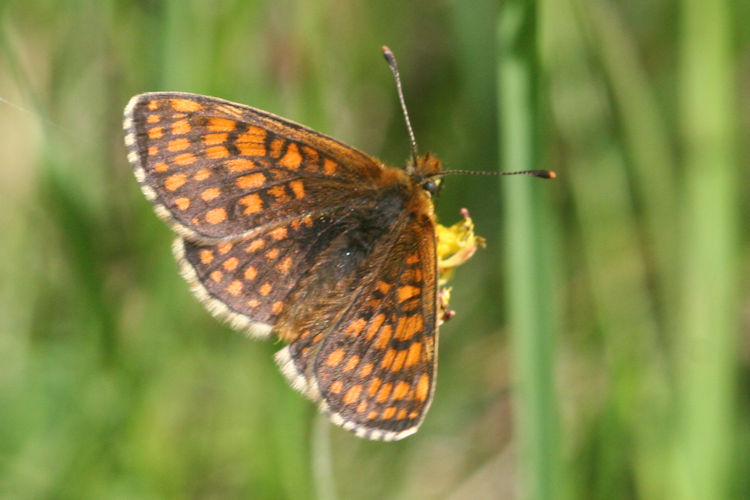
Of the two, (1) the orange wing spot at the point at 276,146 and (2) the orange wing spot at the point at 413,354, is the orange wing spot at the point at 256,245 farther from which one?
(2) the orange wing spot at the point at 413,354

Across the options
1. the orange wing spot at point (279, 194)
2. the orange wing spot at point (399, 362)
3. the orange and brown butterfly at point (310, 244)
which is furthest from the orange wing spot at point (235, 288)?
the orange wing spot at point (399, 362)

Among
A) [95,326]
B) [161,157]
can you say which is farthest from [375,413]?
[95,326]

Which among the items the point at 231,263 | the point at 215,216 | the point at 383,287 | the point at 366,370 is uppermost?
the point at 215,216

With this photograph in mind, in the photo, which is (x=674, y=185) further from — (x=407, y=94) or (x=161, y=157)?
(x=161, y=157)

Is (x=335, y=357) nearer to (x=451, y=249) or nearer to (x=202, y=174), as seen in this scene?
(x=451, y=249)

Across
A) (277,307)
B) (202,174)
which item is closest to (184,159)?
(202,174)

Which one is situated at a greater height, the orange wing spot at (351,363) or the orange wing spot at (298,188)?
the orange wing spot at (298,188)

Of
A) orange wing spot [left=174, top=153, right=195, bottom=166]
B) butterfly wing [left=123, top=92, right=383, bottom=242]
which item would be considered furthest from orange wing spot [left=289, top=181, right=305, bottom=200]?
orange wing spot [left=174, top=153, right=195, bottom=166]

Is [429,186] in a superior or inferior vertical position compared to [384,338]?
superior
